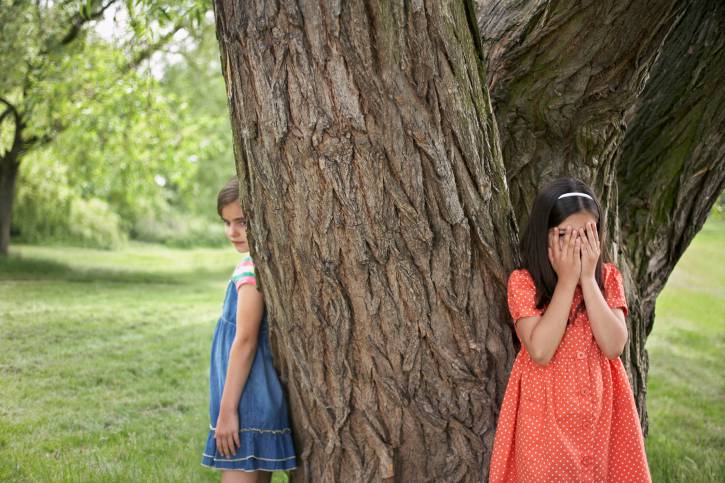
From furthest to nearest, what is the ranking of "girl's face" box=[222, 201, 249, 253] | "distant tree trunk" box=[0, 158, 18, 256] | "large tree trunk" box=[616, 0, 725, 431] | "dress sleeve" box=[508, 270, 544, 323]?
"distant tree trunk" box=[0, 158, 18, 256], "large tree trunk" box=[616, 0, 725, 431], "girl's face" box=[222, 201, 249, 253], "dress sleeve" box=[508, 270, 544, 323]

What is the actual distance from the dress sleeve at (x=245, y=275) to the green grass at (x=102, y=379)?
1781 mm

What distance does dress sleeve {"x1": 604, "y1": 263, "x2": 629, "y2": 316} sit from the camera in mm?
2592

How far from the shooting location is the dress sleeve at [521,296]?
2457mm

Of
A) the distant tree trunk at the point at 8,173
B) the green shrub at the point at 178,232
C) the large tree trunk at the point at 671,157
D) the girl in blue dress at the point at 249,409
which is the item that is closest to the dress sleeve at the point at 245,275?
the girl in blue dress at the point at 249,409

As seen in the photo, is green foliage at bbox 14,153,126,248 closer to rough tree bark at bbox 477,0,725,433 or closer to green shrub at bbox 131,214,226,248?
green shrub at bbox 131,214,226,248

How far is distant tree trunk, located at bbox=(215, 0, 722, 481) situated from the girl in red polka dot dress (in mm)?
124

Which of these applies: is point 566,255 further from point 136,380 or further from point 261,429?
point 136,380

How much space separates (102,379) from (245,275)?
4.33m

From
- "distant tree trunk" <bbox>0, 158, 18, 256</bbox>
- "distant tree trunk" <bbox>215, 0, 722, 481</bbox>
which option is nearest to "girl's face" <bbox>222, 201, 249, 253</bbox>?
"distant tree trunk" <bbox>215, 0, 722, 481</bbox>

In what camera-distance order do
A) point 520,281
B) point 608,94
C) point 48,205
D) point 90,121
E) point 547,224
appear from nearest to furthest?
point 520,281 < point 547,224 < point 608,94 < point 90,121 < point 48,205

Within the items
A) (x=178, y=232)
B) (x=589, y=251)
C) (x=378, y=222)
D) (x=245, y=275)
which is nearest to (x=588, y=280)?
(x=589, y=251)

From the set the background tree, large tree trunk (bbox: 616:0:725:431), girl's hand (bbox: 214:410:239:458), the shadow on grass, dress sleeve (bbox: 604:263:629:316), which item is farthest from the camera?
the shadow on grass

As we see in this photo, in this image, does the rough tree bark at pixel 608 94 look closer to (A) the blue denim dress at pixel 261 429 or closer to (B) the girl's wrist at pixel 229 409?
(A) the blue denim dress at pixel 261 429

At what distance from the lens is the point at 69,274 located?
1516cm
